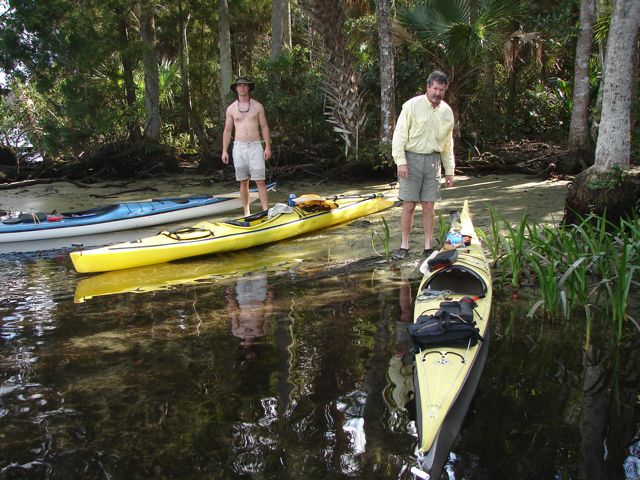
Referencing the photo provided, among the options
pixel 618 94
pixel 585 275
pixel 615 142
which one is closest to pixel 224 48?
pixel 618 94

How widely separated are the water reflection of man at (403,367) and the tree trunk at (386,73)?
19.5 ft

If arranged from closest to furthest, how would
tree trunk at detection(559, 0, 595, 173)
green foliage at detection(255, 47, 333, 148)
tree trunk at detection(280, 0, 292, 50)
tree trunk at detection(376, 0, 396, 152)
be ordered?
tree trunk at detection(376, 0, 396, 152) → tree trunk at detection(559, 0, 595, 173) → green foliage at detection(255, 47, 333, 148) → tree trunk at detection(280, 0, 292, 50)

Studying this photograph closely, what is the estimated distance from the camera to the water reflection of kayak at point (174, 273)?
6.17 m

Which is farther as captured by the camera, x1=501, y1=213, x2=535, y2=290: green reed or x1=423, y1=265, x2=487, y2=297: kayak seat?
x1=501, y1=213, x2=535, y2=290: green reed

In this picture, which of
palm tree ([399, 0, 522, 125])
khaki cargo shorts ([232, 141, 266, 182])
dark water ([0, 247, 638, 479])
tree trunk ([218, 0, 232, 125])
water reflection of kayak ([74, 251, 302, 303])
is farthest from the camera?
tree trunk ([218, 0, 232, 125])

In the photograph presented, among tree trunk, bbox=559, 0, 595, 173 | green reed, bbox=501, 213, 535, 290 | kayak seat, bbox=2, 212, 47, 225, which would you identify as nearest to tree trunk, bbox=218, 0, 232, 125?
kayak seat, bbox=2, 212, 47, 225

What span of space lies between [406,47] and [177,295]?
8332 millimetres

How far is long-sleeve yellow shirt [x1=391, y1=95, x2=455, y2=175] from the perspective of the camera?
5809mm

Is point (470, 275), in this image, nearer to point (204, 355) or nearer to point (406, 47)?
point (204, 355)

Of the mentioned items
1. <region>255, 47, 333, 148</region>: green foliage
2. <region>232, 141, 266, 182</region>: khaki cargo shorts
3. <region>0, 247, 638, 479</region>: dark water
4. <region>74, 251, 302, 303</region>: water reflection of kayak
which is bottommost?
<region>0, 247, 638, 479</region>: dark water

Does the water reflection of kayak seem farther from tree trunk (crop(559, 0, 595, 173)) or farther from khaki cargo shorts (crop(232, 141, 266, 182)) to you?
tree trunk (crop(559, 0, 595, 173))

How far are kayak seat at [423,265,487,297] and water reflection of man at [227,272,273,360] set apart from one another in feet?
4.63

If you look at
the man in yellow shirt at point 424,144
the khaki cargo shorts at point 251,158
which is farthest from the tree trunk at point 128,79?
the man in yellow shirt at point 424,144

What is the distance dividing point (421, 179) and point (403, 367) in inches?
102
